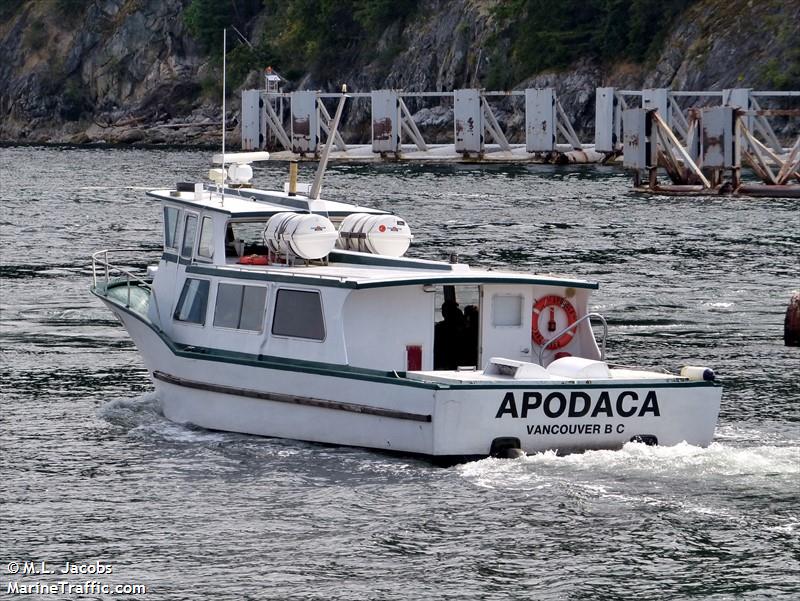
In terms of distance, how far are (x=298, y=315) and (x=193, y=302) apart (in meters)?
2.37

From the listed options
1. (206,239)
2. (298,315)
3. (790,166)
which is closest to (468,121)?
(790,166)

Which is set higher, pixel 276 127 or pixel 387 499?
pixel 276 127

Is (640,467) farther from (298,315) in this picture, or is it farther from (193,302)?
(193,302)

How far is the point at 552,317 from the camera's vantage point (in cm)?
2416

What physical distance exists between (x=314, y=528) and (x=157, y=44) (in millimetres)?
142343

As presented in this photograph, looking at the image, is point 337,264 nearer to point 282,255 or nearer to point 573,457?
point 282,255

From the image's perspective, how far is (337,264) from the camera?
24781 mm

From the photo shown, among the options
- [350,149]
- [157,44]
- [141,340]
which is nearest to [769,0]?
[350,149]

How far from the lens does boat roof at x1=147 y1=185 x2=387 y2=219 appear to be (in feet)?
83.5

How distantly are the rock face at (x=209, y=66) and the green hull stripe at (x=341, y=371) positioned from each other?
268 feet

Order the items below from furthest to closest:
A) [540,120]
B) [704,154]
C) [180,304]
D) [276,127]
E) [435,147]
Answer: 1. [276,127]
2. [435,147]
3. [540,120]
4. [704,154]
5. [180,304]

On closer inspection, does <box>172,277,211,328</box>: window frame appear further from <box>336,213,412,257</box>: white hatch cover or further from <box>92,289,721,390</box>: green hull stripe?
<box>336,213,412,257</box>: white hatch cover

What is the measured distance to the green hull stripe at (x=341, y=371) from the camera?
21625 millimetres

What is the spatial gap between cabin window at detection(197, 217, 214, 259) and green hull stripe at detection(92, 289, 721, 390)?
142 centimetres
